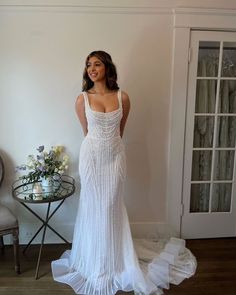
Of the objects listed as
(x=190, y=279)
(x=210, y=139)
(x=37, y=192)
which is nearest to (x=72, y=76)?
(x=37, y=192)

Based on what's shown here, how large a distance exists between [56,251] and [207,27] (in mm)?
2392

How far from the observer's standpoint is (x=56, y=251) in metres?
2.71

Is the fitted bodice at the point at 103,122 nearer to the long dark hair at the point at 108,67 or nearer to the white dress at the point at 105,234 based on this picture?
the white dress at the point at 105,234

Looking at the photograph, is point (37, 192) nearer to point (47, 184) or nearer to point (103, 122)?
point (47, 184)

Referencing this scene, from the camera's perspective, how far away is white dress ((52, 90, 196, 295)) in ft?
7.05

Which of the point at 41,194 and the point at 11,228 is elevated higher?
the point at 41,194

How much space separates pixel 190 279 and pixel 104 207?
2.93ft

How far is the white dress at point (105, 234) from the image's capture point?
2.15m

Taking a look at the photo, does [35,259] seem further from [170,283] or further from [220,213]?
[220,213]

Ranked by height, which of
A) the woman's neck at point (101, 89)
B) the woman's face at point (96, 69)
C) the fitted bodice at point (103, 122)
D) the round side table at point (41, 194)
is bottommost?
the round side table at point (41, 194)

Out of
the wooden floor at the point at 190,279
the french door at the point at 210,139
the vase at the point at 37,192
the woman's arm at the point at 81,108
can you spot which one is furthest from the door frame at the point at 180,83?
the vase at the point at 37,192

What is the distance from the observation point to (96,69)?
215cm

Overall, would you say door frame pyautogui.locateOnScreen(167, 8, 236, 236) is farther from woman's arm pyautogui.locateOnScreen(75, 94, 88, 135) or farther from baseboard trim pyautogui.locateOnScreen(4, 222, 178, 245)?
woman's arm pyautogui.locateOnScreen(75, 94, 88, 135)

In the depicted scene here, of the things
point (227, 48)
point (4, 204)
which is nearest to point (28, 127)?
point (4, 204)
